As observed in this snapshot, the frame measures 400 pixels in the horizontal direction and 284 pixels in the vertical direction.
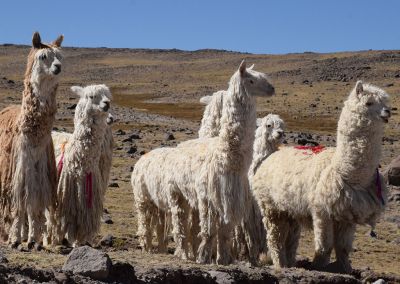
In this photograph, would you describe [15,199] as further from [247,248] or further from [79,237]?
[247,248]

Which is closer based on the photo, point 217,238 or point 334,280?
point 334,280

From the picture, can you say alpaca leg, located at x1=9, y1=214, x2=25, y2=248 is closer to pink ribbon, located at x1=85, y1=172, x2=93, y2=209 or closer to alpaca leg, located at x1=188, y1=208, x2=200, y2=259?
pink ribbon, located at x1=85, y1=172, x2=93, y2=209

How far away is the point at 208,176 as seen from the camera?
947cm

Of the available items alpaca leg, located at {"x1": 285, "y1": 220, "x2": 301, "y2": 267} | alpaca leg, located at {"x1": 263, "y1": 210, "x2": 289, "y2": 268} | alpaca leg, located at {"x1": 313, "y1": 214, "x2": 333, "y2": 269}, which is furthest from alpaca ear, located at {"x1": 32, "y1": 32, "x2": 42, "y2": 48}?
alpaca leg, located at {"x1": 285, "y1": 220, "x2": 301, "y2": 267}

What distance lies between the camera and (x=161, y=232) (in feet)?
37.4

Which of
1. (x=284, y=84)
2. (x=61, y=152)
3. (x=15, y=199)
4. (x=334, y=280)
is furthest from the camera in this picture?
(x=284, y=84)

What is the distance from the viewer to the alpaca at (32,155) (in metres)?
9.62

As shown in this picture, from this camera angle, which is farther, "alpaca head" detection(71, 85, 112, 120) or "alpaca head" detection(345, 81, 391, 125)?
"alpaca head" detection(71, 85, 112, 120)

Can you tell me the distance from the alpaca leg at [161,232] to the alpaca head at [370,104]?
3011mm

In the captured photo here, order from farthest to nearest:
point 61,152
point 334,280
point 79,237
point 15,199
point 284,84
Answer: point 284,84
point 61,152
point 79,237
point 15,199
point 334,280

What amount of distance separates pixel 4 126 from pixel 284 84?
67.6 meters

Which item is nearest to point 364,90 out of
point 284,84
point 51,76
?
point 51,76

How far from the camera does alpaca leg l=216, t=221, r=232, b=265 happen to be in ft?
31.2

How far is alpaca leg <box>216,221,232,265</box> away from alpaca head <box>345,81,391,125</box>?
188cm
